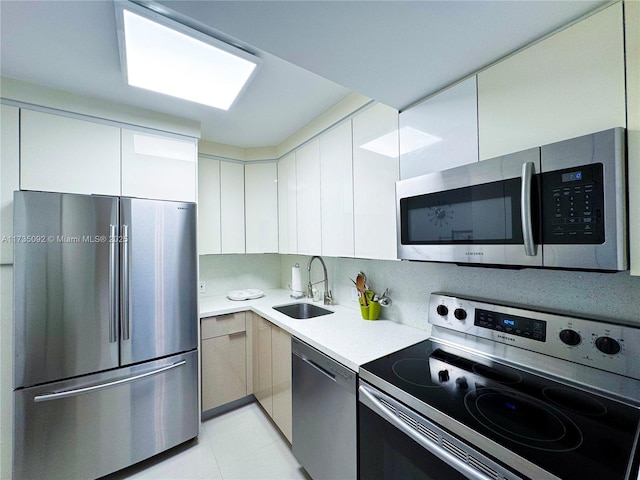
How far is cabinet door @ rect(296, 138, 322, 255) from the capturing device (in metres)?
2.07

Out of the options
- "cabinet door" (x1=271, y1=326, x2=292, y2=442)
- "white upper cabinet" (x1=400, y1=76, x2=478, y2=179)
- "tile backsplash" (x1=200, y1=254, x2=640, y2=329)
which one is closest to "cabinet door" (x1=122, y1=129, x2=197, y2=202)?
"tile backsplash" (x1=200, y1=254, x2=640, y2=329)

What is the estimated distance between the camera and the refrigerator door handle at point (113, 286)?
5.13ft

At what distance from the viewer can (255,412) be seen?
7.51ft

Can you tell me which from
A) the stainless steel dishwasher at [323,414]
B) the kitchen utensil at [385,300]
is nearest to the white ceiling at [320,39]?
the kitchen utensil at [385,300]

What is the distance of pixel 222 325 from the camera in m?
2.18

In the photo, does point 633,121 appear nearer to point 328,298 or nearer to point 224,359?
point 328,298

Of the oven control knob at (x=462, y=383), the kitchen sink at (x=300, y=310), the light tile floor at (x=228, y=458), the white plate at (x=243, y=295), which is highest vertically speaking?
the white plate at (x=243, y=295)

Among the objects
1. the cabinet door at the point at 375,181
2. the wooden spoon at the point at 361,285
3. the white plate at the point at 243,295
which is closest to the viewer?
the cabinet door at the point at 375,181

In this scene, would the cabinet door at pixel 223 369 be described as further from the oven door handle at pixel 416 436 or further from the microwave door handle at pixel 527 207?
the microwave door handle at pixel 527 207

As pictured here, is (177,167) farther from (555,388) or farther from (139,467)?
(555,388)

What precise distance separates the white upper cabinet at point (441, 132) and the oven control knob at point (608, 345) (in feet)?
2.60

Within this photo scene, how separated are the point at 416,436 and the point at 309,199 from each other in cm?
168

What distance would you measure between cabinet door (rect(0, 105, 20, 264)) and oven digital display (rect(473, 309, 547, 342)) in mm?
2533

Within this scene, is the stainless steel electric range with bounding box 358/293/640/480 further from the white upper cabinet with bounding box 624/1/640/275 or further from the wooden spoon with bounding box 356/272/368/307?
the wooden spoon with bounding box 356/272/368/307
